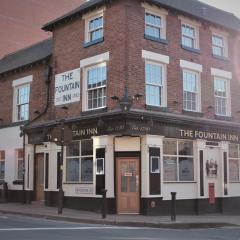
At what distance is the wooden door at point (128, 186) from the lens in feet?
68.3

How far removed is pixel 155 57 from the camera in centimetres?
2180

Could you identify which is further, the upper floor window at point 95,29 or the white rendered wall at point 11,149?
the white rendered wall at point 11,149

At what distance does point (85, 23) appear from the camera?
23031mm

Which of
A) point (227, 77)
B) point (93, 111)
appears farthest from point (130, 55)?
point (227, 77)

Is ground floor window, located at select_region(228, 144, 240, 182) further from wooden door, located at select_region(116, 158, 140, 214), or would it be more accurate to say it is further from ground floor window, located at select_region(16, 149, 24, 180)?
ground floor window, located at select_region(16, 149, 24, 180)

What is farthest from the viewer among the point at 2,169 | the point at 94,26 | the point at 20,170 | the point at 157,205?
the point at 2,169

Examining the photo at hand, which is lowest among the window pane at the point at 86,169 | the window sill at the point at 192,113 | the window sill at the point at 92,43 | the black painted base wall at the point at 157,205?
the black painted base wall at the point at 157,205

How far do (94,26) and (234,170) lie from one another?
9.68 m

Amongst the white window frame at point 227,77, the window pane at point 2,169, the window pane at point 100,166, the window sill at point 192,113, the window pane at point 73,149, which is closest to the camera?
the window pane at point 100,166

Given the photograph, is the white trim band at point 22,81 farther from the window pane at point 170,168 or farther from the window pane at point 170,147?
the window pane at point 170,168

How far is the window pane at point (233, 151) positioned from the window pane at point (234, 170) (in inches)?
9.6

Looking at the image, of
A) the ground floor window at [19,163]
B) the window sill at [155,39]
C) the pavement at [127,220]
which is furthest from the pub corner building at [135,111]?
the pavement at [127,220]

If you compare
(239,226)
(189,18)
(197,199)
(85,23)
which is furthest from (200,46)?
(239,226)

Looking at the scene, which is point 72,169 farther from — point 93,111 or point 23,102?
point 23,102
